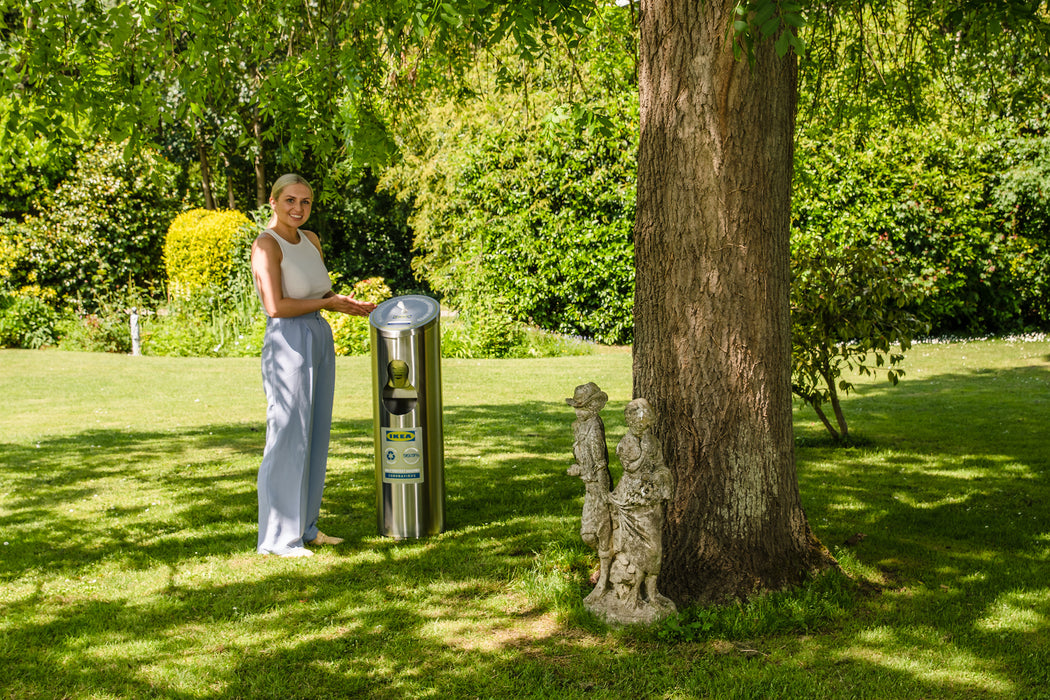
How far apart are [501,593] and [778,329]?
172 cm

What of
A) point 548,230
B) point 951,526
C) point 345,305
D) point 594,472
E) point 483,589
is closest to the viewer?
point 594,472

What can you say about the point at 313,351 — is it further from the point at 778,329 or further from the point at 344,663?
the point at 778,329

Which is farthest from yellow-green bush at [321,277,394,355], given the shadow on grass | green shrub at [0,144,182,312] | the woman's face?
the woman's face

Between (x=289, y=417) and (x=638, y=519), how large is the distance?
1969mm

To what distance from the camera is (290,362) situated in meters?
4.61

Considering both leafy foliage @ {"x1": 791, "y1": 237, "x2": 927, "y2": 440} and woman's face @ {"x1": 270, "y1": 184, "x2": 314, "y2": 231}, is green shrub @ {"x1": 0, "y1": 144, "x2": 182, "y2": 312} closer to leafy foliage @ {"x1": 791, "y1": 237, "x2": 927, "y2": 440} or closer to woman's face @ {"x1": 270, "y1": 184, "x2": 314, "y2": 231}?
woman's face @ {"x1": 270, "y1": 184, "x2": 314, "y2": 231}

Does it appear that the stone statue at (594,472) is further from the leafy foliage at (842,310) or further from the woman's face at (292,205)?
the leafy foliage at (842,310)

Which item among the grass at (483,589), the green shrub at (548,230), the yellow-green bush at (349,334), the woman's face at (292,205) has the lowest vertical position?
the grass at (483,589)

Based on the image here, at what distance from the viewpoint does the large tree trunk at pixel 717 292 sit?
12.1ft

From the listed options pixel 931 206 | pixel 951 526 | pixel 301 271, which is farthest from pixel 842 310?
pixel 931 206

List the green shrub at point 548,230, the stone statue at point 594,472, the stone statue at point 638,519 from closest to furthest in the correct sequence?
the stone statue at point 638,519 < the stone statue at point 594,472 < the green shrub at point 548,230

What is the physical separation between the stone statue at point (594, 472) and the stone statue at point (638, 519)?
0.02 metres

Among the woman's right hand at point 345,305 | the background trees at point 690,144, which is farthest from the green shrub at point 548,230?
the woman's right hand at point 345,305

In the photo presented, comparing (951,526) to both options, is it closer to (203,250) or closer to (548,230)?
(548,230)
